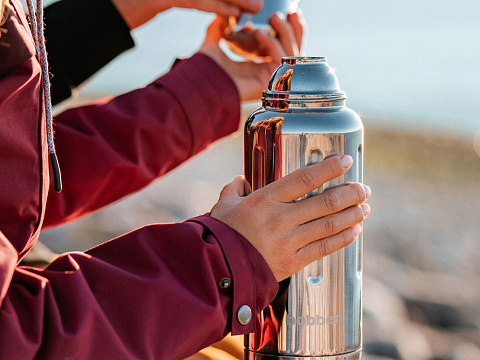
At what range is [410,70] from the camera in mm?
10172

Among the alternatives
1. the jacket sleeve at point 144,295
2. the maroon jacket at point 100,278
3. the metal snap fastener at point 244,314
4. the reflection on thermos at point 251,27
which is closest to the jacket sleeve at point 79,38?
the reflection on thermos at point 251,27

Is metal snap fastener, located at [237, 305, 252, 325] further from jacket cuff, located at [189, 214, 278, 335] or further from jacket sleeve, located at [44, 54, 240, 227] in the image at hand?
jacket sleeve, located at [44, 54, 240, 227]

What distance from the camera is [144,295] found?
0.83 metres

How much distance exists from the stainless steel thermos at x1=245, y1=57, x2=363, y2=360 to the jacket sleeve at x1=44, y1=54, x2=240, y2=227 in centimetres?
63

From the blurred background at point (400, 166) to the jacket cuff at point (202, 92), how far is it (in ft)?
1.58

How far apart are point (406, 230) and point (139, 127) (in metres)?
3.68

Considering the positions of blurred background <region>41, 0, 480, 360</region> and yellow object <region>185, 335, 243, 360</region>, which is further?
blurred background <region>41, 0, 480, 360</region>

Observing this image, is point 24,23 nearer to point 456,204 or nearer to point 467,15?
point 456,204

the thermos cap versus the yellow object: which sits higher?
the thermos cap

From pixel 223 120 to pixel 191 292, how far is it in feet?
2.34

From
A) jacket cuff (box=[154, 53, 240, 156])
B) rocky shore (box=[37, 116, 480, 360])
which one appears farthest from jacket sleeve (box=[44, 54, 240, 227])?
rocky shore (box=[37, 116, 480, 360])

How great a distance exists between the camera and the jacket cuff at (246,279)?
84cm

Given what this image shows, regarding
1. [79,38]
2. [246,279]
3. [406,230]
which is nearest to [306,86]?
[246,279]

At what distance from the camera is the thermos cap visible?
2.70 ft
